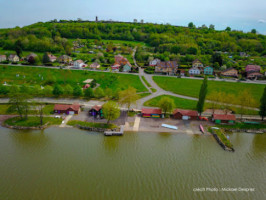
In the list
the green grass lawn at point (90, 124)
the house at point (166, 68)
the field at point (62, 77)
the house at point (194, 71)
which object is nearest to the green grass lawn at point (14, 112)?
the green grass lawn at point (90, 124)

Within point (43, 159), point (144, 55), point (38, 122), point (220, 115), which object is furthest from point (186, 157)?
point (144, 55)

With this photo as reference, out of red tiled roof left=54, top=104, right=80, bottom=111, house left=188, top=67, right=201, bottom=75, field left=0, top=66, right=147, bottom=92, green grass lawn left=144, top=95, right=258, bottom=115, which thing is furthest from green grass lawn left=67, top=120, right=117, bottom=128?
house left=188, top=67, right=201, bottom=75

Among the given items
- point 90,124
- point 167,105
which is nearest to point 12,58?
point 90,124

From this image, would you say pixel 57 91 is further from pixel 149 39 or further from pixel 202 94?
pixel 149 39

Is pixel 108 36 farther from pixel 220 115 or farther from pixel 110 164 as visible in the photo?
pixel 110 164

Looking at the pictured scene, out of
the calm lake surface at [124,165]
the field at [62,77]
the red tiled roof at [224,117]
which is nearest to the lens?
the calm lake surface at [124,165]

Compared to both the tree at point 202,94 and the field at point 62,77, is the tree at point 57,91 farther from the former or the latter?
the tree at point 202,94
